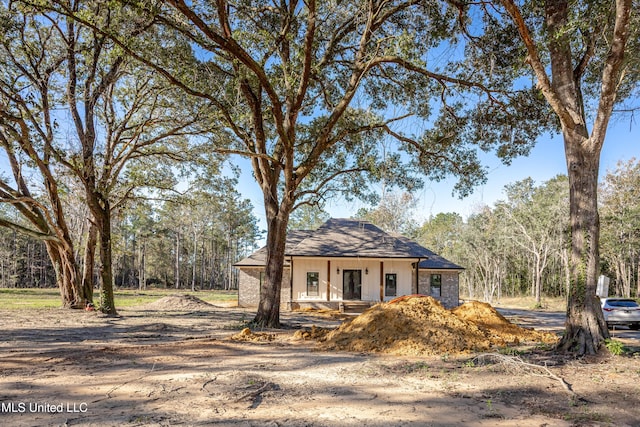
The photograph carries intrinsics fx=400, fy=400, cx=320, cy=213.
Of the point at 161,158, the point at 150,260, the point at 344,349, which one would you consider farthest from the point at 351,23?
the point at 150,260

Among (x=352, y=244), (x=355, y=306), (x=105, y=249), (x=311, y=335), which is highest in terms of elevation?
(x=352, y=244)

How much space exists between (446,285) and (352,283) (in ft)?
18.9

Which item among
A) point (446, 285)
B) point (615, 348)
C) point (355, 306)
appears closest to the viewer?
point (615, 348)

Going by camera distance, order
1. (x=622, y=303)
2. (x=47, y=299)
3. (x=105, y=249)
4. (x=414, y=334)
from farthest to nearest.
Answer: (x=47, y=299) → (x=105, y=249) → (x=622, y=303) → (x=414, y=334)

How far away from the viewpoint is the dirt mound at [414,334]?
29.4 feet

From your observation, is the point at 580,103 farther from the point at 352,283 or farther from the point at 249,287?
the point at 249,287

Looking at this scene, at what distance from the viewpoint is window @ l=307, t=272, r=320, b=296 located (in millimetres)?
22078

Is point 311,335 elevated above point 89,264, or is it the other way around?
point 89,264

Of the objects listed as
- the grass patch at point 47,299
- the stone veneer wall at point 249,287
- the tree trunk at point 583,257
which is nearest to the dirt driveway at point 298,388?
the tree trunk at point 583,257

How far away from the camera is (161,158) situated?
1733 cm

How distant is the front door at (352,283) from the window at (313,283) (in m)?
1.45

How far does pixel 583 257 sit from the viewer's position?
7.48m

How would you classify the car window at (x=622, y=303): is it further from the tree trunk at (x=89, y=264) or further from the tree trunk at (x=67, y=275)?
the tree trunk at (x=67, y=275)

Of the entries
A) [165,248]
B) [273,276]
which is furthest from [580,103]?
[165,248]
